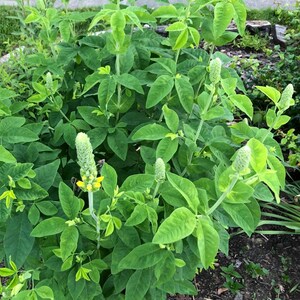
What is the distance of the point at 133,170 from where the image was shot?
178 centimetres

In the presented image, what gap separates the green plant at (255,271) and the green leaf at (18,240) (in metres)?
1.59

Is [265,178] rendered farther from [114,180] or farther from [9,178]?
[9,178]

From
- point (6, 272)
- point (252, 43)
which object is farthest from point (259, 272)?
point (252, 43)

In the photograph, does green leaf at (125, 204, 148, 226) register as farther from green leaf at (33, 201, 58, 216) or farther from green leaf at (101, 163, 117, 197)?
green leaf at (33, 201, 58, 216)

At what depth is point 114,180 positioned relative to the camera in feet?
4.23

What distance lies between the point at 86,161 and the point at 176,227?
29 cm

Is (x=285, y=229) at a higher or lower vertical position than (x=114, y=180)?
lower

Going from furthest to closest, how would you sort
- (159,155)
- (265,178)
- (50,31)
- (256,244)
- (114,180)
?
(256,244) < (50,31) < (159,155) < (114,180) < (265,178)

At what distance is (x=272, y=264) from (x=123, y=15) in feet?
6.12

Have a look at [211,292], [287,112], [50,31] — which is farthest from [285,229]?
[50,31]

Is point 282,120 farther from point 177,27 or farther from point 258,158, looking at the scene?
point 177,27

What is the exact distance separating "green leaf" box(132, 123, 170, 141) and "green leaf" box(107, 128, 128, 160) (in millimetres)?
180

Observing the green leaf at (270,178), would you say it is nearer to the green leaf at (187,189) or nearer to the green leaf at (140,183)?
the green leaf at (187,189)

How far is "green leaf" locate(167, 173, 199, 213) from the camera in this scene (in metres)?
1.16
